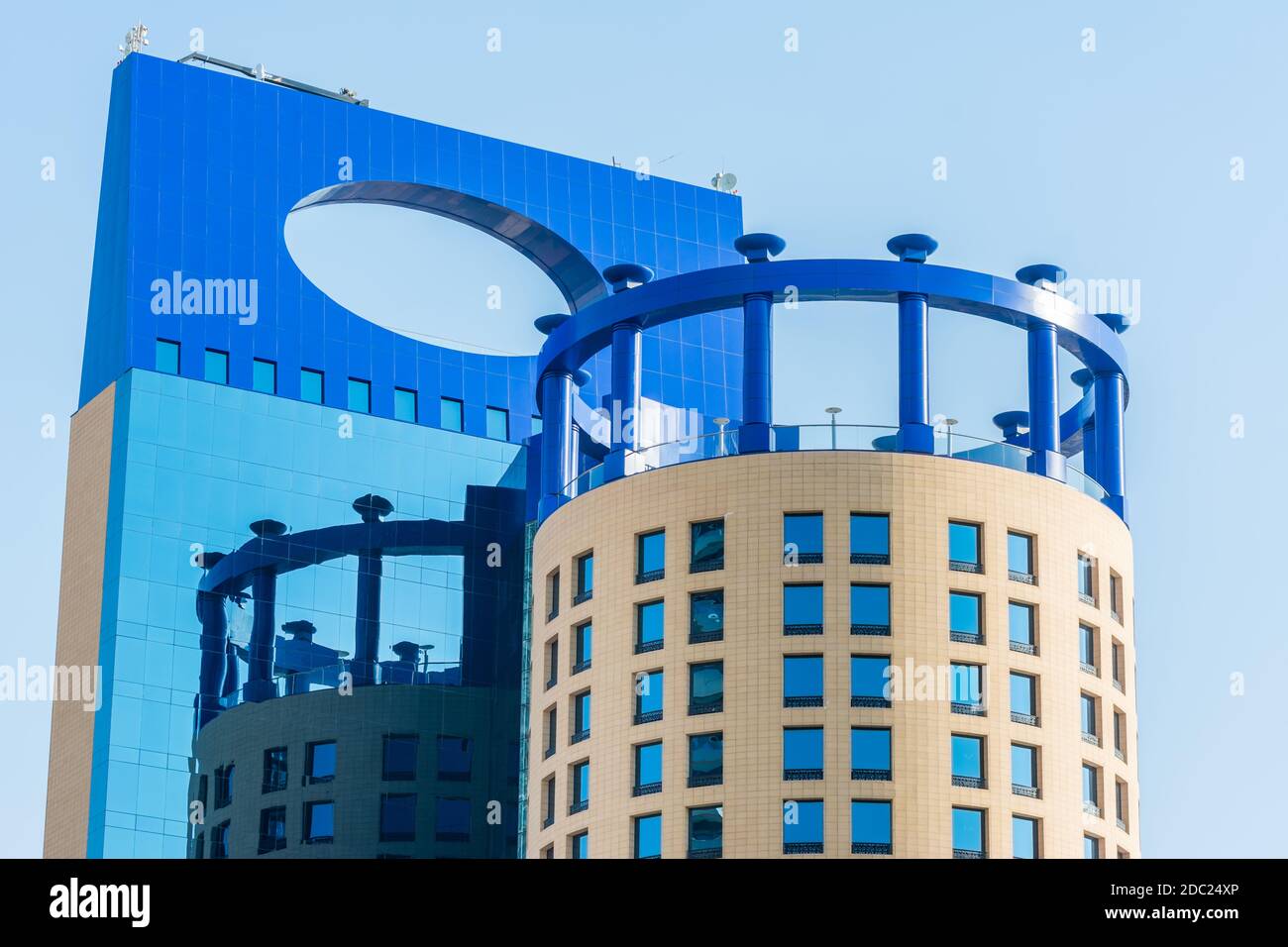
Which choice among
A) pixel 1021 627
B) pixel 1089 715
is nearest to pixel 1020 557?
pixel 1021 627

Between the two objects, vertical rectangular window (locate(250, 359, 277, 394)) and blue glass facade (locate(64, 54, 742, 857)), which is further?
vertical rectangular window (locate(250, 359, 277, 394))

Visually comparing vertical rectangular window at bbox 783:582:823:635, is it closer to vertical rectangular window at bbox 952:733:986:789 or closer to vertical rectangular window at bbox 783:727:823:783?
vertical rectangular window at bbox 783:727:823:783

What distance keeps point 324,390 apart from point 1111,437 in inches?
1041

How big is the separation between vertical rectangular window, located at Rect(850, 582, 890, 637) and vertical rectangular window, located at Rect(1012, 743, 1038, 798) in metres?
5.05

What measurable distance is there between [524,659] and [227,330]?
14.8 m

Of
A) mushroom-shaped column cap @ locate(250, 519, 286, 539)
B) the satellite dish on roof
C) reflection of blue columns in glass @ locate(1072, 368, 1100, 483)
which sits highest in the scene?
the satellite dish on roof

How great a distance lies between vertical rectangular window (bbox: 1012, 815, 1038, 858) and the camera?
2736 inches

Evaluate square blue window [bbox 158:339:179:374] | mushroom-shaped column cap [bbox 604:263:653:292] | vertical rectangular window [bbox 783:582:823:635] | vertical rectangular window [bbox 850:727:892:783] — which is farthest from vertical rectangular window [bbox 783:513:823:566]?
square blue window [bbox 158:339:179:374]

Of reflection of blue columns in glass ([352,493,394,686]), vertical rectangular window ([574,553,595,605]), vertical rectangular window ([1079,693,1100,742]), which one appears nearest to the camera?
vertical rectangular window ([1079,693,1100,742])

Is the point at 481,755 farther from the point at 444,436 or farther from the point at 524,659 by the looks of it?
the point at 444,436

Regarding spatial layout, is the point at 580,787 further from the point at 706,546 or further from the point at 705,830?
the point at 706,546

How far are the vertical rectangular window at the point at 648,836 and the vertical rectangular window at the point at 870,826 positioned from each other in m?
5.45

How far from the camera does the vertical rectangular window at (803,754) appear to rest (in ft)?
226
